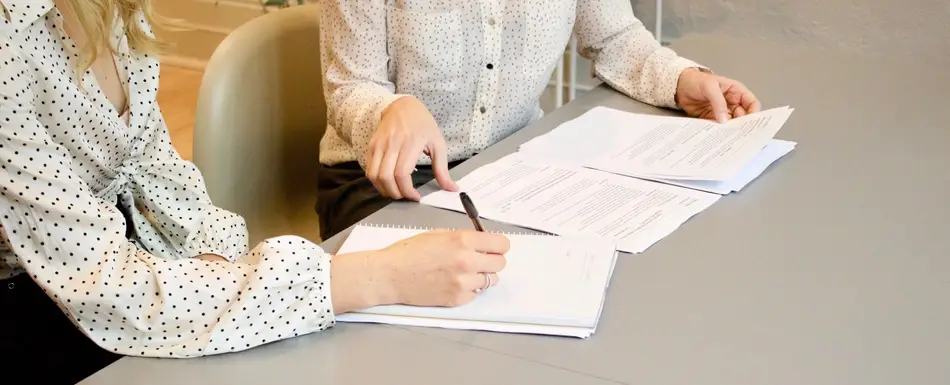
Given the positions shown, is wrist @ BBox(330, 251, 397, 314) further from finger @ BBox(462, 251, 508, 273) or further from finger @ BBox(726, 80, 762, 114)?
finger @ BBox(726, 80, 762, 114)

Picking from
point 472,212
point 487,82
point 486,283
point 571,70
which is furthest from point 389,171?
point 571,70

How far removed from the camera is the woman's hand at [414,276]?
0.86 m

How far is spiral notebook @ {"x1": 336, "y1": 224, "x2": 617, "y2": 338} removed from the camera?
84 cm

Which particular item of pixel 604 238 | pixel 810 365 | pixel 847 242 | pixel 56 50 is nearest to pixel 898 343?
pixel 810 365

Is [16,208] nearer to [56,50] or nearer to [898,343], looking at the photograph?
[56,50]

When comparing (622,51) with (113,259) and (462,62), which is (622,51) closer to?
(462,62)

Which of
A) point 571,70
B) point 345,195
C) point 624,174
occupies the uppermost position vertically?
point 624,174

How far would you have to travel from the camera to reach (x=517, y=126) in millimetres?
1516

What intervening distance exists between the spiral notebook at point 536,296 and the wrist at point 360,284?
1 cm

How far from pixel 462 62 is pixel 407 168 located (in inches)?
14.2

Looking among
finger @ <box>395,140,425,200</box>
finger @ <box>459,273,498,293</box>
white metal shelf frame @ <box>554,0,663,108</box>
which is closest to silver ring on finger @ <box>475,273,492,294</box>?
finger @ <box>459,273,498,293</box>

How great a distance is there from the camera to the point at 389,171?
1.10m

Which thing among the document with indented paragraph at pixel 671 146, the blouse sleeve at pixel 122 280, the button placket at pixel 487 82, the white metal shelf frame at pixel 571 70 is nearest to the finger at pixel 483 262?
the blouse sleeve at pixel 122 280

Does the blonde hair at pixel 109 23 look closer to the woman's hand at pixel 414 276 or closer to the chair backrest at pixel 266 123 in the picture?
the chair backrest at pixel 266 123
